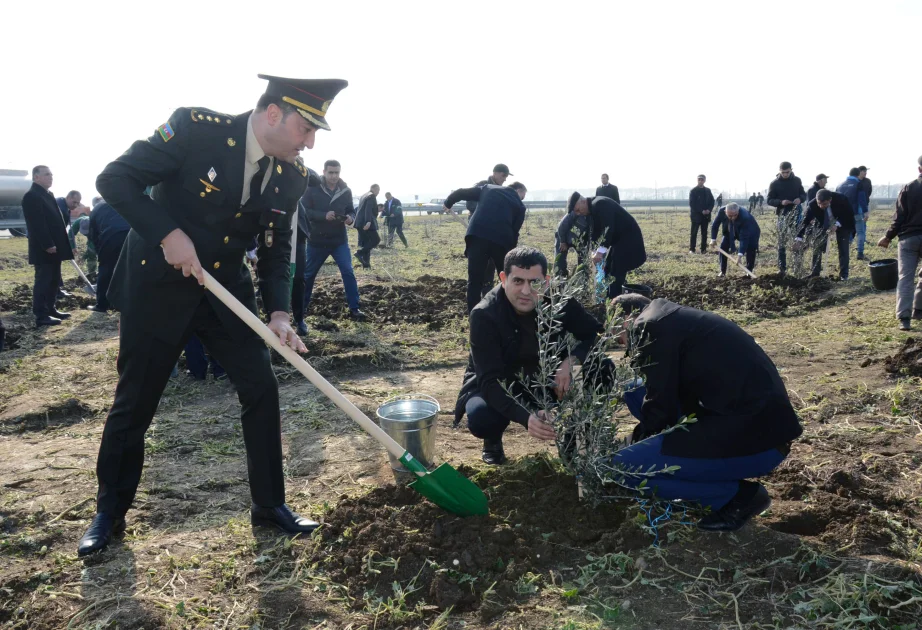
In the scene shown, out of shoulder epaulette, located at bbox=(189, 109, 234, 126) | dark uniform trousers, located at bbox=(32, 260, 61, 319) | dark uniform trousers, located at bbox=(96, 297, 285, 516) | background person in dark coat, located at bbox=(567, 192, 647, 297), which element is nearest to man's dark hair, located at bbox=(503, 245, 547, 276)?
dark uniform trousers, located at bbox=(96, 297, 285, 516)

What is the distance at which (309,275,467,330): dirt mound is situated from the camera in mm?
8383

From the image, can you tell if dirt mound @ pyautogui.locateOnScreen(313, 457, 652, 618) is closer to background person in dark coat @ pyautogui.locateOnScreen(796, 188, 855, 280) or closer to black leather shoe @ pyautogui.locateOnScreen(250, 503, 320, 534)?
black leather shoe @ pyautogui.locateOnScreen(250, 503, 320, 534)

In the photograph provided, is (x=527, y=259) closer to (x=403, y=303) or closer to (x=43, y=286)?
(x=403, y=303)

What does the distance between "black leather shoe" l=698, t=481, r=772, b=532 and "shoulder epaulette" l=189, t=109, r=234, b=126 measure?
2.78 m

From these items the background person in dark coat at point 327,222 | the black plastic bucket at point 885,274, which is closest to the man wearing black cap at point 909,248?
the black plastic bucket at point 885,274

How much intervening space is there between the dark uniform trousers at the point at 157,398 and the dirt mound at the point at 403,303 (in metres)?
4.91

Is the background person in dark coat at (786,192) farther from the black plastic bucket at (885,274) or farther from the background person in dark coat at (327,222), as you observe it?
the background person in dark coat at (327,222)

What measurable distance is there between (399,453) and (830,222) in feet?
31.5

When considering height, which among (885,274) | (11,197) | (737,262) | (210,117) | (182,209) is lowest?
(885,274)

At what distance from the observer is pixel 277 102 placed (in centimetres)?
277

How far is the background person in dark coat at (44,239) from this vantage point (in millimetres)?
8297

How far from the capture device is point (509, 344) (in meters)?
3.68

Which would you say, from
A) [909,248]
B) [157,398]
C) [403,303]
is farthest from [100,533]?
[909,248]

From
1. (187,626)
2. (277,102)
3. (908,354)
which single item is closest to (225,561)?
(187,626)
